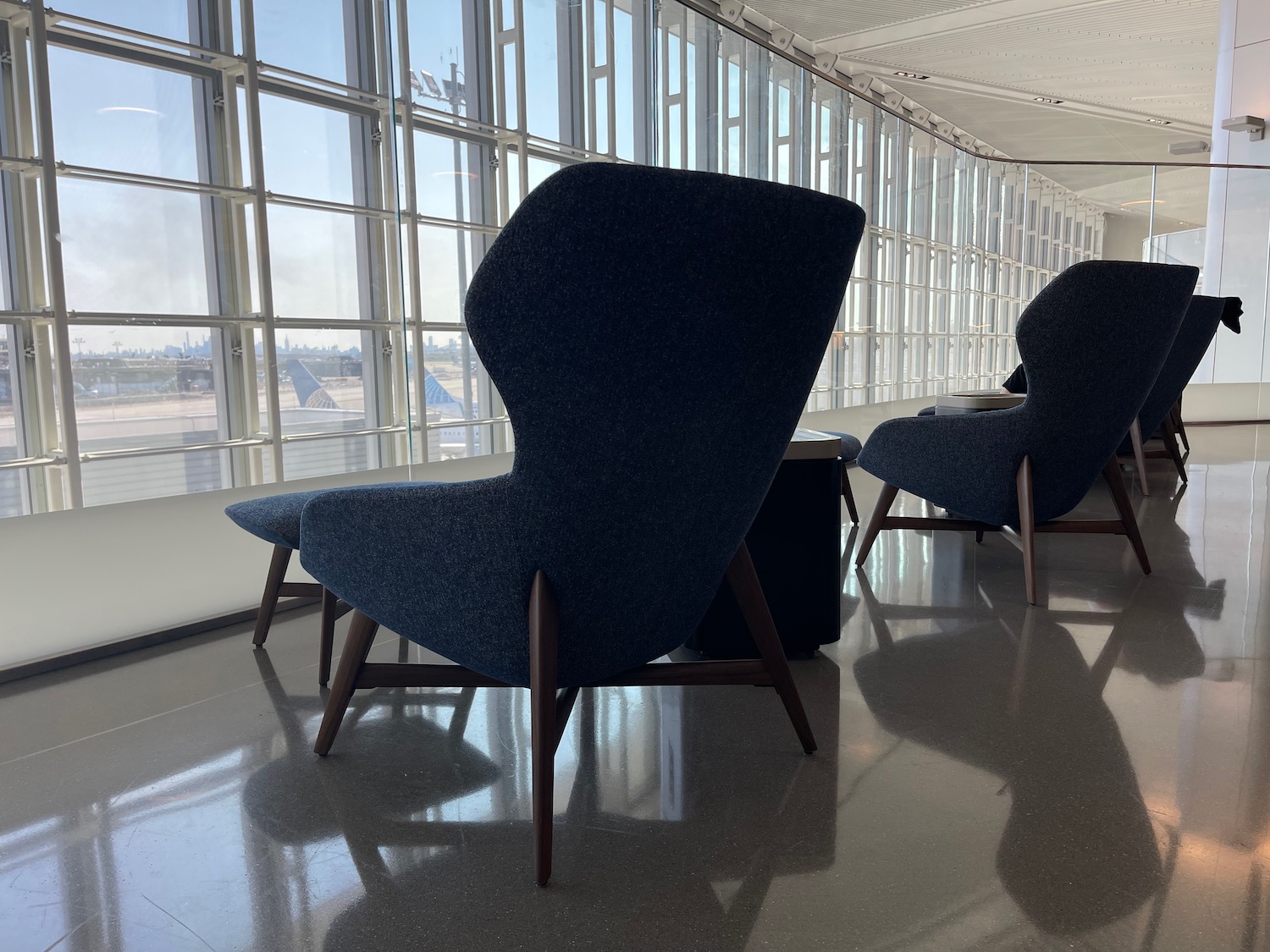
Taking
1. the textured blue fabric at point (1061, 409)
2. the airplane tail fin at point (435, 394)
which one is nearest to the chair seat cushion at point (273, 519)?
the airplane tail fin at point (435, 394)

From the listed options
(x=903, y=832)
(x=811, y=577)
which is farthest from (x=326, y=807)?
(x=811, y=577)

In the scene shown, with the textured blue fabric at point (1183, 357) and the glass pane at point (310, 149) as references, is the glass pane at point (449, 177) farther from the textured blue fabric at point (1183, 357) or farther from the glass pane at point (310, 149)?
the textured blue fabric at point (1183, 357)

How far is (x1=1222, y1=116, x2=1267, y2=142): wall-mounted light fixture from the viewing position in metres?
7.66

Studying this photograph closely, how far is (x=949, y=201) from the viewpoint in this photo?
7.40 metres

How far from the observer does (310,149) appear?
9.42ft

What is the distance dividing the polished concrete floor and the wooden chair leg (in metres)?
0.06

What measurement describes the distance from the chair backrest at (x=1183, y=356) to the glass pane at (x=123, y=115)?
13.7ft

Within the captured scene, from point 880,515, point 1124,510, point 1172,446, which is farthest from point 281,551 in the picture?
point 1172,446

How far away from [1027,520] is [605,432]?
1881 millimetres

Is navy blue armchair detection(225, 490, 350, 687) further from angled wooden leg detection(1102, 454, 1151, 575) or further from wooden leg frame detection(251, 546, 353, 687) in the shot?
angled wooden leg detection(1102, 454, 1151, 575)

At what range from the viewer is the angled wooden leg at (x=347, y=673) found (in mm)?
1616

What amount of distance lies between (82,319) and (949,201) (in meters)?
6.64

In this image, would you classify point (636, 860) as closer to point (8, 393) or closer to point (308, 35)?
point (8, 393)

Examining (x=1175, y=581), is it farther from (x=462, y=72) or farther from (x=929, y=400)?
(x=929, y=400)
